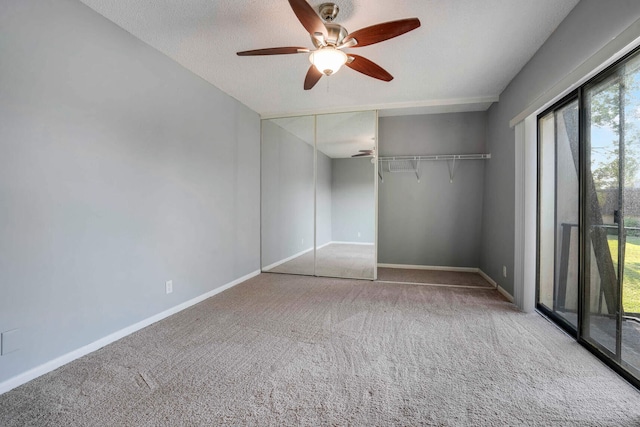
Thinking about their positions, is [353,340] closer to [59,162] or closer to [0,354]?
[0,354]

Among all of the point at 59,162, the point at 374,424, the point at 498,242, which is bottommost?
the point at 374,424

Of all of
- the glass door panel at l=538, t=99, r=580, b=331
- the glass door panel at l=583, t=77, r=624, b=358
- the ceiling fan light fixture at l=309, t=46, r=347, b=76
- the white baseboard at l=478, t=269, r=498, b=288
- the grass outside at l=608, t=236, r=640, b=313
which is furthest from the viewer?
the white baseboard at l=478, t=269, r=498, b=288

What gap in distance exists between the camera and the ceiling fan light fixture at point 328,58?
2.11 m

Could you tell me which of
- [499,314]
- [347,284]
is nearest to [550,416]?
[499,314]

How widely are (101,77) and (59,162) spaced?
0.75 metres

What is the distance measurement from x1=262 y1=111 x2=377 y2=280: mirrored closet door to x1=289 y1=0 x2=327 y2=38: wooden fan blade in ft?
8.10

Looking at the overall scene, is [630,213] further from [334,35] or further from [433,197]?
[433,197]

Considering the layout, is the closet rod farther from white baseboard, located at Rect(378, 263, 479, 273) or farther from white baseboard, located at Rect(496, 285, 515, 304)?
white baseboard, located at Rect(496, 285, 515, 304)

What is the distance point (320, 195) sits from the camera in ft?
14.8

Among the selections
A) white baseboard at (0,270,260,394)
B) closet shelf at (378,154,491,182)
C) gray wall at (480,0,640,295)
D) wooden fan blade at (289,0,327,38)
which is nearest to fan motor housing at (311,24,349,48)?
wooden fan blade at (289,0,327,38)

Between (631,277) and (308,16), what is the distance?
253cm

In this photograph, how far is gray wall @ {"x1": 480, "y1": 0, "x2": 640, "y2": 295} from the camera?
1.86 m

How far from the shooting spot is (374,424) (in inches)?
57.5

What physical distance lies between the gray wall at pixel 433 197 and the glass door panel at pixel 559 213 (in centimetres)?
172
